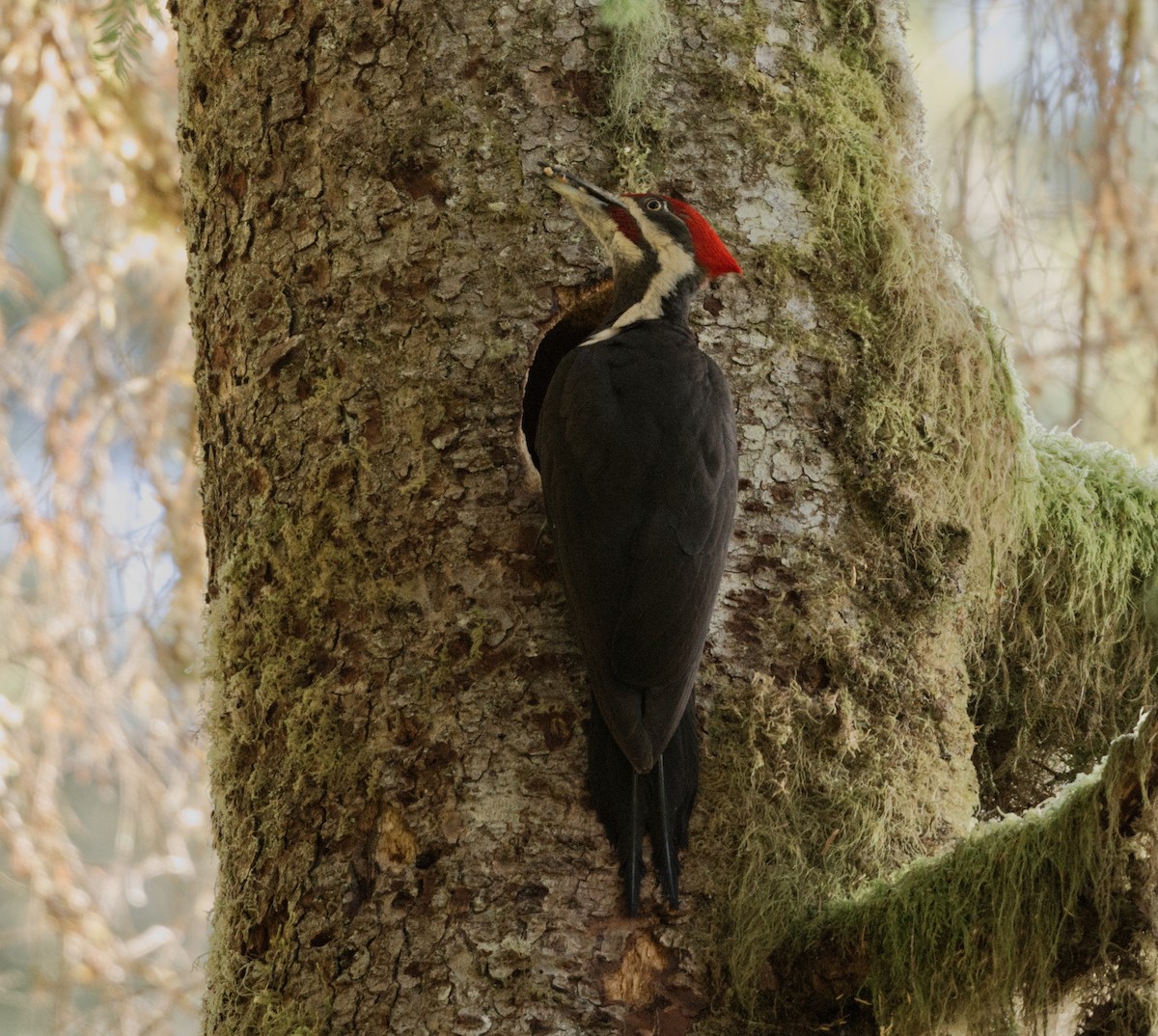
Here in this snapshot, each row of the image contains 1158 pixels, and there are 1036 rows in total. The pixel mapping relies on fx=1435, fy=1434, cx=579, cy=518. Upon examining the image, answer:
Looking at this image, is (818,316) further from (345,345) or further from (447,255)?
(345,345)

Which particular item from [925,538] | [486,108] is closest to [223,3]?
[486,108]

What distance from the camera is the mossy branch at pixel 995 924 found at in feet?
5.84

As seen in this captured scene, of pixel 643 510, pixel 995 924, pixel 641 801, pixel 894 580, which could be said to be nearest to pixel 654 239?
pixel 643 510

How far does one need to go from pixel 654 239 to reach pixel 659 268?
0.09 metres

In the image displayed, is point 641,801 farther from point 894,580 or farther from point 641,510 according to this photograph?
point 894,580

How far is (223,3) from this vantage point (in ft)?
8.85

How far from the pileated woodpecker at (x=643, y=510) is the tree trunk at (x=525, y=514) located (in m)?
0.06

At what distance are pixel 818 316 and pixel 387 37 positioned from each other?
0.90 m

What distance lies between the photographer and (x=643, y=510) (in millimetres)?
2275

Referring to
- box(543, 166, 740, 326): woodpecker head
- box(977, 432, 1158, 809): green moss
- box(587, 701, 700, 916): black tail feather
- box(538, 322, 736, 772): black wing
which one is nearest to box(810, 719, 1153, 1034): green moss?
box(587, 701, 700, 916): black tail feather

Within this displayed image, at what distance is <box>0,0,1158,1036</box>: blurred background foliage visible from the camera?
3.56m

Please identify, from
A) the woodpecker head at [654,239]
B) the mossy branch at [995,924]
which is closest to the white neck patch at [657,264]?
the woodpecker head at [654,239]

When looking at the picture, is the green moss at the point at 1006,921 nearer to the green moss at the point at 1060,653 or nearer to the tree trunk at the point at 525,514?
the tree trunk at the point at 525,514

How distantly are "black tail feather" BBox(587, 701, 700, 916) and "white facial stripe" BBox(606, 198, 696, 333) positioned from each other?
0.81 metres
